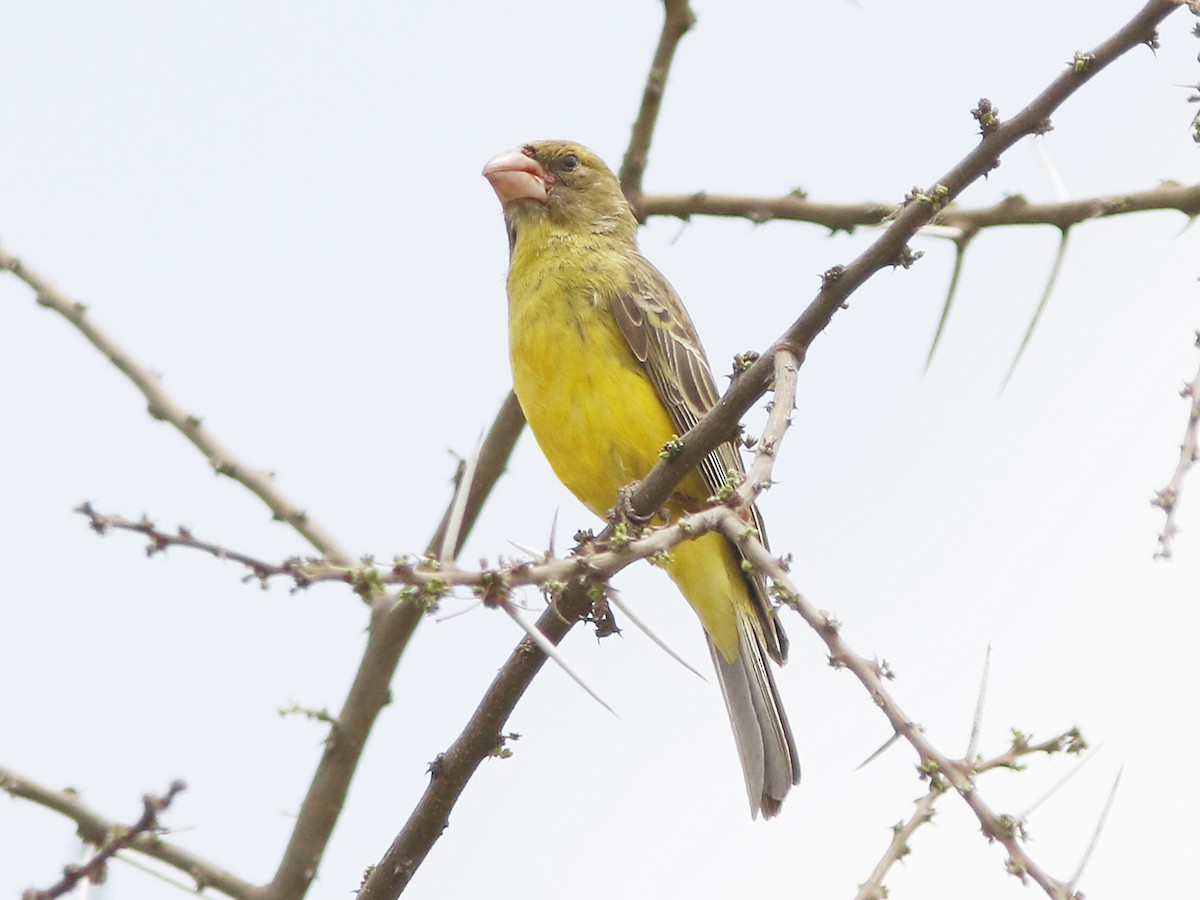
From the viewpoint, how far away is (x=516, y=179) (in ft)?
22.3

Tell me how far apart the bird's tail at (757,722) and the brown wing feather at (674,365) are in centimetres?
12

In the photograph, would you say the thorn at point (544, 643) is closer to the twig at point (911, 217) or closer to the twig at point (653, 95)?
the twig at point (911, 217)

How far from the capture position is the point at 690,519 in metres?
2.38

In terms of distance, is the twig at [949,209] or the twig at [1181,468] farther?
the twig at [949,209]

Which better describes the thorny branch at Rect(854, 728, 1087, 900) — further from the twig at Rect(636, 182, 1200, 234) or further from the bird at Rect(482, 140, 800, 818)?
the bird at Rect(482, 140, 800, 818)

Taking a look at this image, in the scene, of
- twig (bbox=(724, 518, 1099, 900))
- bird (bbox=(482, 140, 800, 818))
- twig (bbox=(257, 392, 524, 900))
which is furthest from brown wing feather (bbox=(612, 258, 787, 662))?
twig (bbox=(724, 518, 1099, 900))

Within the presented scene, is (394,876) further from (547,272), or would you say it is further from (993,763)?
(547,272)

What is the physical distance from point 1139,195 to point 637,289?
2277mm

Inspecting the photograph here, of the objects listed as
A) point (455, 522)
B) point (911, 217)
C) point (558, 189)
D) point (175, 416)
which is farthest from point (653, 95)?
A: point (455, 522)

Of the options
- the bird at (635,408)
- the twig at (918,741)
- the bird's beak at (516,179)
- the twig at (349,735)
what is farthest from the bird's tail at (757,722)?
the twig at (918,741)

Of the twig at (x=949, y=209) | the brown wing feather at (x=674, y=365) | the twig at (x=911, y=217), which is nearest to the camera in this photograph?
the twig at (x=911, y=217)

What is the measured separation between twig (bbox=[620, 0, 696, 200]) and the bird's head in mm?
947

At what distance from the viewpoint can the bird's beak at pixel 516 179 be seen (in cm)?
678

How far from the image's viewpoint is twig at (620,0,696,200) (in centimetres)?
544
